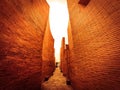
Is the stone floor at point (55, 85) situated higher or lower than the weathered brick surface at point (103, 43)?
lower

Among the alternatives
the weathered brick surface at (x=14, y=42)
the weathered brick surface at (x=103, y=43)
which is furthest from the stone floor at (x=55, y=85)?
the weathered brick surface at (x=103, y=43)

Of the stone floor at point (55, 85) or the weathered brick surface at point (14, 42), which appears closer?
the weathered brick surface at point (14, 42)

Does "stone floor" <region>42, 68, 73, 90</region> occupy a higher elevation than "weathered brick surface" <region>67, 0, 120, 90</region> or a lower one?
lower

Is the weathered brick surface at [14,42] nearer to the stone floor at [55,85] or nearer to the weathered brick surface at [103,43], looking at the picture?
the weathered brick surface at [103,43]

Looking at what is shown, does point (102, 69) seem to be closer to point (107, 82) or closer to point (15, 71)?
point (107, 82)

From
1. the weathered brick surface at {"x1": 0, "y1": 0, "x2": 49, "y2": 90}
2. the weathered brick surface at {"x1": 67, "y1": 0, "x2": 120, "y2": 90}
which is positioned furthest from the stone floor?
the weathered brick surface at {"x1": 67, "y1": 0, "x2": 120, "y2": 90}

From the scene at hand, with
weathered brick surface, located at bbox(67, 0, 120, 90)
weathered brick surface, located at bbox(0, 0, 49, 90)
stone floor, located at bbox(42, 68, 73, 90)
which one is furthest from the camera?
stone floor, located at bbox(42, 68, 73, 90)

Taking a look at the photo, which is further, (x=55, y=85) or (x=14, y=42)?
(x=55, y=85)

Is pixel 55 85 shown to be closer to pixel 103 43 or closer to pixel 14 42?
pixel 14 42

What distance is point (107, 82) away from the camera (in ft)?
8.34

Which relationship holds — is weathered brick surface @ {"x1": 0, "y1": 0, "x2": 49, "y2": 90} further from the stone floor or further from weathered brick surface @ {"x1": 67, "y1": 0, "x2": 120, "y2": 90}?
the stone floor

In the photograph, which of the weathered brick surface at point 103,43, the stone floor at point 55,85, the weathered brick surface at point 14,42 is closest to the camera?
the weathered brick surface at point 103,43

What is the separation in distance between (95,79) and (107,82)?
0.64 metres

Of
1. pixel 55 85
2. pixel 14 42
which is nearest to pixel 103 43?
pixel 14 42
